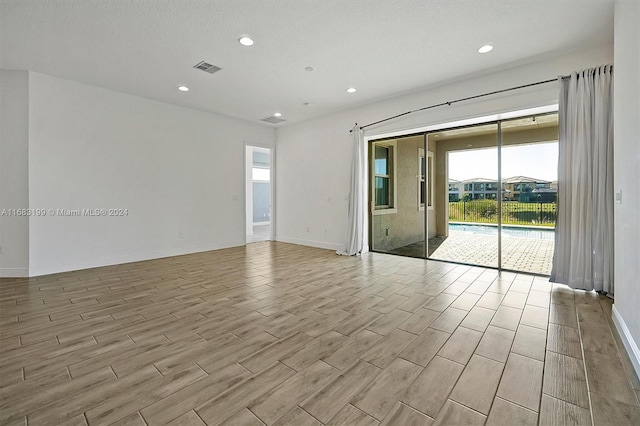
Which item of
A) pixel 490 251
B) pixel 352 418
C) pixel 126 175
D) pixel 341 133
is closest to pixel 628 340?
pixel 352 418

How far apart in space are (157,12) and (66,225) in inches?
143

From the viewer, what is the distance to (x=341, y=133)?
19.8ft

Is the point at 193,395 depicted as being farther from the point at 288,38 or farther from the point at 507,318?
the point at 288,38

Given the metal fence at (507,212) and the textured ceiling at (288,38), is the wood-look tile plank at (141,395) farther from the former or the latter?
the metal fence at (507,212)

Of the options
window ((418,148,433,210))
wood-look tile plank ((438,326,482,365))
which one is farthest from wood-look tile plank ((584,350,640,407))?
window ((418,148,433,210))

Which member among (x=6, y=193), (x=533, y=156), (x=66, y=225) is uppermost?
(x=533, y=156)

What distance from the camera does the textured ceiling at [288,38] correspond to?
2711mm

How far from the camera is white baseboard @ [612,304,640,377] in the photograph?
184cm

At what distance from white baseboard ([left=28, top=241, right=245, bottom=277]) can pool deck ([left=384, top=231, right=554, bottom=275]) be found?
404 cm

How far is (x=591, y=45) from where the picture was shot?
3367mm

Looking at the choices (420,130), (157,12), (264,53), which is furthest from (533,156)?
(157,12)

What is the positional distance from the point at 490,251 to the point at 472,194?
1.01 meters

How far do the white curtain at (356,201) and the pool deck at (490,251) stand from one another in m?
0.90

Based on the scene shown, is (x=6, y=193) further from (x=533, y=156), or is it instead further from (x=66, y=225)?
(x=533, y=156)
